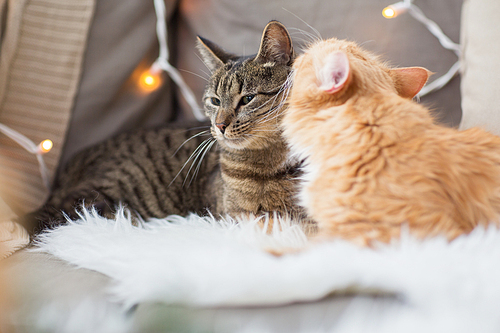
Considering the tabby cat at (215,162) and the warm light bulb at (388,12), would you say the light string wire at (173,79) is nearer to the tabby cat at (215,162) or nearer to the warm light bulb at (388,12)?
the tabby cat at (215,162)

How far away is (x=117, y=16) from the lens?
119 cm

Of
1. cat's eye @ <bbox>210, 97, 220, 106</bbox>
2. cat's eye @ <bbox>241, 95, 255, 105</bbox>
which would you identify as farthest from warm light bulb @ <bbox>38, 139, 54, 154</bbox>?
cat's eye @ <bbox>241, 95, 255, 105</bbox>

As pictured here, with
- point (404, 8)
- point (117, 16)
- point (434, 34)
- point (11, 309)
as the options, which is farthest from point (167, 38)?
point (11, 309)

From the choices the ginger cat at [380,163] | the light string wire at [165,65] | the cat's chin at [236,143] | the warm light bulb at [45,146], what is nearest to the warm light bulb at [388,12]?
the ginger cat at [380,163]

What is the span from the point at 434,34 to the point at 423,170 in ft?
2.54

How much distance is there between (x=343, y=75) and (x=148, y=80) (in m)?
0.99

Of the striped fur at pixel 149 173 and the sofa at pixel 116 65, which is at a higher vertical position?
the sofa at pixel 116 65

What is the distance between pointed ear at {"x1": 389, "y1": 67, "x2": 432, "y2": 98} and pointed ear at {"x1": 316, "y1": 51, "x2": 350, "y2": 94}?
237 mm

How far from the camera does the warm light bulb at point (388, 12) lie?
1028 mm

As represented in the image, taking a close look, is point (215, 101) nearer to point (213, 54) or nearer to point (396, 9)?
point (213, 54)

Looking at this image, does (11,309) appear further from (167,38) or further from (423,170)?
(167,38)

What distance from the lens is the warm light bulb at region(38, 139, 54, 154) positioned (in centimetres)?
112

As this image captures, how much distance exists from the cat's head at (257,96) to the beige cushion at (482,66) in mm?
481

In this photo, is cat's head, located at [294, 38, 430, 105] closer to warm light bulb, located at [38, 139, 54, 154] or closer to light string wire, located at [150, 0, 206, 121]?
light string wire, located at [150, 0, 206, 121]
